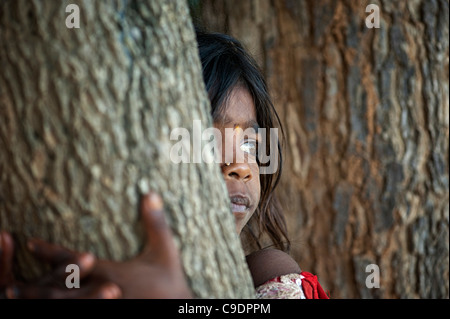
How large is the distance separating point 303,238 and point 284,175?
1.19 ft

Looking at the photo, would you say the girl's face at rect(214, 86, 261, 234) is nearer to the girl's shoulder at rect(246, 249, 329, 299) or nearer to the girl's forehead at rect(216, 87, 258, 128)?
the girl's forehead at rect(216, 87, 258, 128)

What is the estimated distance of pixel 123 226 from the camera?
1.08m

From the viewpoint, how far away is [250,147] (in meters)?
2.07

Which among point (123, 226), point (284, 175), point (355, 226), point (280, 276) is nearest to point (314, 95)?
point (284, 175)

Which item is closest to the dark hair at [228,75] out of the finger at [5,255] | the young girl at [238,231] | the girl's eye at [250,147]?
the young girl at [238,231]

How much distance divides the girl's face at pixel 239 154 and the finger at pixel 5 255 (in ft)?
3.03

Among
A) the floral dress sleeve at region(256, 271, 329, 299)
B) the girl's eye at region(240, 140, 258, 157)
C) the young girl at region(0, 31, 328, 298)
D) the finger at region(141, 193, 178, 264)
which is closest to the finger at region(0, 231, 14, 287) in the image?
the young girl at region(0, 31, 328, 298)

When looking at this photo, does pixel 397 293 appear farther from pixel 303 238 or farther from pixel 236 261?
pixel 236 261

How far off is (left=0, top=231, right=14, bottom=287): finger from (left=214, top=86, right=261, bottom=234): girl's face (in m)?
0.92

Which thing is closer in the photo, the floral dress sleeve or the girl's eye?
the floral dress sleeve

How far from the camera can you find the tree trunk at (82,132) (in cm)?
105

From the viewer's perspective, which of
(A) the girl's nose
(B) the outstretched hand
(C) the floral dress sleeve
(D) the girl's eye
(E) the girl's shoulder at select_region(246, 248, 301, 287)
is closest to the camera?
(B) the outstretched hand

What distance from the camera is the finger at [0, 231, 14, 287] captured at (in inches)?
42.4

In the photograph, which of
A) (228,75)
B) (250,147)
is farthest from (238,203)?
(228,75)
